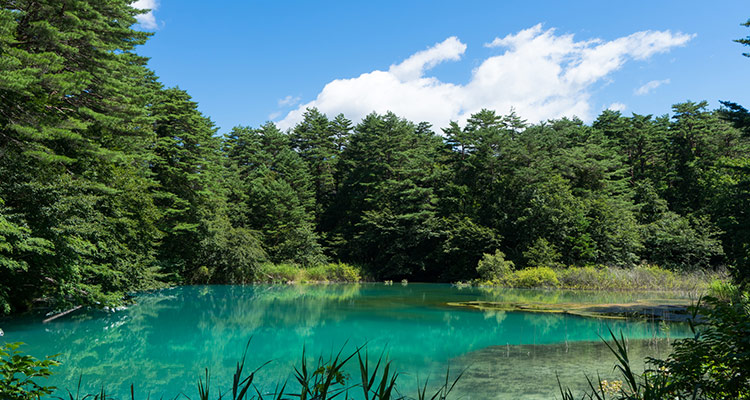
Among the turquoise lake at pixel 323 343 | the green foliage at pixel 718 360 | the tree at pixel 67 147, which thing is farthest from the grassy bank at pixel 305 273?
the green foliage at pixel 718 360

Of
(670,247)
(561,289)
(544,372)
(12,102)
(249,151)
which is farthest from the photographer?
(249,151)

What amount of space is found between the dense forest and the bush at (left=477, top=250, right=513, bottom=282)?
6.29ft

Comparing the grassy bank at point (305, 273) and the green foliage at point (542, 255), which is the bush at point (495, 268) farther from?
the grassy bank at point (305, 273)

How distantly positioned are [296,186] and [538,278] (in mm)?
22988

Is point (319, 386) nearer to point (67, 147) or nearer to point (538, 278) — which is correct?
point (67, 147)

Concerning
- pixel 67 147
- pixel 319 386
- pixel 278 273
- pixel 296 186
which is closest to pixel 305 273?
pixel 278 273

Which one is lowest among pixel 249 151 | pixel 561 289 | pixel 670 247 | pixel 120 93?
Answer: pixel 561 289

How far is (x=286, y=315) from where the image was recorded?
16.0m

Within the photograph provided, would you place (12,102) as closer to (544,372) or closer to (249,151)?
(544,372)

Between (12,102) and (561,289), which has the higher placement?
(12,102)

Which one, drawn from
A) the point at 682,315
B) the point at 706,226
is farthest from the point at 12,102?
the point at 706,226

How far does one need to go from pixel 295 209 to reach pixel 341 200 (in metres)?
7.17

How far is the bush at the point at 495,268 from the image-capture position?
102 feet

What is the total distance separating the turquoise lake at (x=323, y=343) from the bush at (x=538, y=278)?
12.2 m
